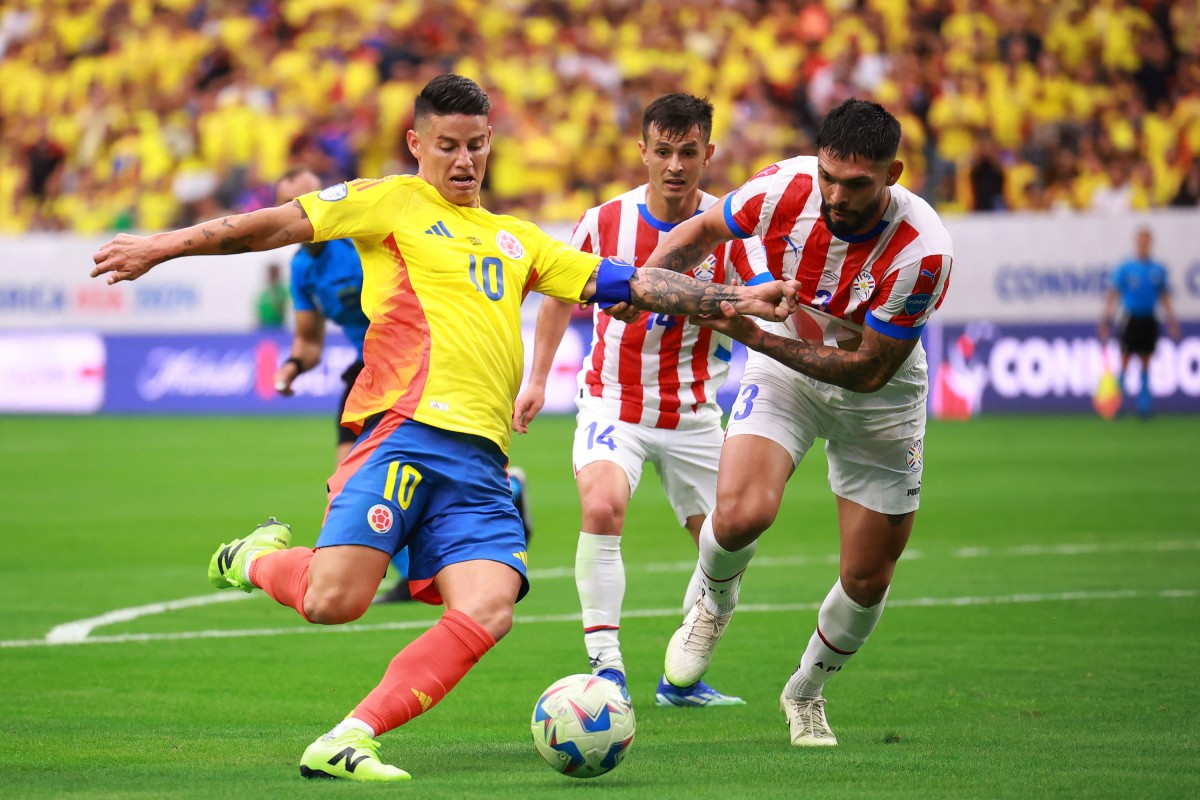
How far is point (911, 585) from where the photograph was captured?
1000cm

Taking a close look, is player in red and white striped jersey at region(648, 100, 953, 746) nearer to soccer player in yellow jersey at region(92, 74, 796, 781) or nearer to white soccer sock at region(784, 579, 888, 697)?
white soccer sock at region(784, 579, 888, 697)

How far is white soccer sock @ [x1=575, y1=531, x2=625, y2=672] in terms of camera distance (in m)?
6.75

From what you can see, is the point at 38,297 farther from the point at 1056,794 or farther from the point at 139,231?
the point at 1056,794

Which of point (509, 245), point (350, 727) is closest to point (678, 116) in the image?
point (509, 245)

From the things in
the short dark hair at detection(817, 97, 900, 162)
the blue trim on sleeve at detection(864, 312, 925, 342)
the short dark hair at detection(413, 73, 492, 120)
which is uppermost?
the short dark hair at detection(413, 73, 492, 120)

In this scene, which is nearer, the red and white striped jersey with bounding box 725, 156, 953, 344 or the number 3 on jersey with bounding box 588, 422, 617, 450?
the red and white striped jersey with bounding box 725, 156, 953, 344

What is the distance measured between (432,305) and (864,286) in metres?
1.59

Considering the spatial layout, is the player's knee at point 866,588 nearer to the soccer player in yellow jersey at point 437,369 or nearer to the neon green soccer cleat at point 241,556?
the soccer player in yellow jersey at point 437,369

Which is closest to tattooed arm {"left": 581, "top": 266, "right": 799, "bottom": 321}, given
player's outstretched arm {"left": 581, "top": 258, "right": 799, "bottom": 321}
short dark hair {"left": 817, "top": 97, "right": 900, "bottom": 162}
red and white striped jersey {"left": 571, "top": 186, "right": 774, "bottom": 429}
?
player's outstretched arm {"left": 581, "top": 258, "right": 799, "bottom": 321}

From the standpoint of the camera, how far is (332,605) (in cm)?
519

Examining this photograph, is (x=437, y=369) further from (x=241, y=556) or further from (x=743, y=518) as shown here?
(x=743, y=518)

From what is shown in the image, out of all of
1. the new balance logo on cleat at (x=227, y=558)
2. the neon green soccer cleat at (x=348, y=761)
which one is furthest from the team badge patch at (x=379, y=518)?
the new balance logo on cleat at (x=227, y=558)

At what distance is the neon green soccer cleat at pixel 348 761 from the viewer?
16.2 ft

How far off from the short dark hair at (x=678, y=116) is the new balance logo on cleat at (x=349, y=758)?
10.4 feet
